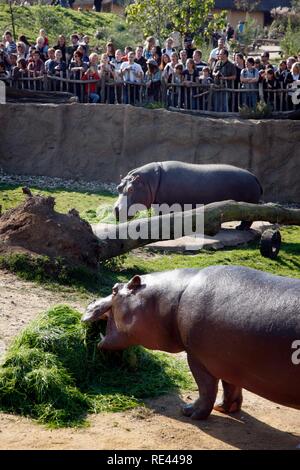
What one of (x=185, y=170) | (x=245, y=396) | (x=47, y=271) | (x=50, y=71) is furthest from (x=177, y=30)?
(x=245, y=396)

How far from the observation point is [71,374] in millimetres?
7770

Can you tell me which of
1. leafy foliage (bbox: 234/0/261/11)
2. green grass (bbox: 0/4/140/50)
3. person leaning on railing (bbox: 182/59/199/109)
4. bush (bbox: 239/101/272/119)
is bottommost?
bush (bbox: 239/101/272/119)

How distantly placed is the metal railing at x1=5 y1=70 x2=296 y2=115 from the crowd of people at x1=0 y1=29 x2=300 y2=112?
2 cm

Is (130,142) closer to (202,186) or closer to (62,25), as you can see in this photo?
(202,186)

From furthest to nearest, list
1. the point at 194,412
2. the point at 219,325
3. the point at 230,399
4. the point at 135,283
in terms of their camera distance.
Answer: the point at 135,283
the point at 230,399
the point at 194,412
the point at 219,325

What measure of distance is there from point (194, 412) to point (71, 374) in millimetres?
1139

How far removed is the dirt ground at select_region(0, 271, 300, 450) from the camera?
22.0 ft

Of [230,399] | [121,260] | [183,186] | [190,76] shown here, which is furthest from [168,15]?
[230,399]

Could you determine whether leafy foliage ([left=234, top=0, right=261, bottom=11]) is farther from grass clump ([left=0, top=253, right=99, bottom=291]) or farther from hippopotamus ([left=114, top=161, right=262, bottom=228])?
grass clump ([left=0, top=253, right=99, bottom=291])

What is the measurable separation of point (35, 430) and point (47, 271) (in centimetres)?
438

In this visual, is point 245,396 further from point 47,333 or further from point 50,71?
point 50,71

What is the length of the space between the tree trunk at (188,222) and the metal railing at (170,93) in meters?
5.32

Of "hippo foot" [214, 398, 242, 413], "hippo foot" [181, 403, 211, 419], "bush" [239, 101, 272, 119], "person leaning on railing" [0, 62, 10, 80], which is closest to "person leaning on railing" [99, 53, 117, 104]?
"person leaning on railing" [0, 62, 10, 80]

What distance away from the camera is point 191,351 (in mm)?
7207
